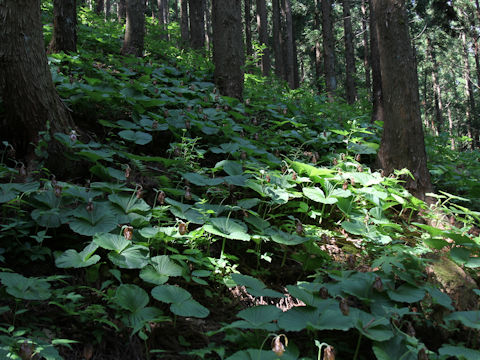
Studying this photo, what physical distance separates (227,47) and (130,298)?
212 inches

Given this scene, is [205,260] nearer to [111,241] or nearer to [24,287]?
[111,241]

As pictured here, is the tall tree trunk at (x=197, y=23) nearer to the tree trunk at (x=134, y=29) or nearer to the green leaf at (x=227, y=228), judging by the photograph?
the tree trunk at (x=134, y=29)

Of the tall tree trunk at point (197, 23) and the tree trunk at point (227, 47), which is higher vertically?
the tall tree trunk at point (197, 23)

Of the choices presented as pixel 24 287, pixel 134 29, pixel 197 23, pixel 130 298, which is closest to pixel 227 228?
pixel 130 298

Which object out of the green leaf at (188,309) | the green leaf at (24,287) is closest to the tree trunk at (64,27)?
the green leaf at (24,287)

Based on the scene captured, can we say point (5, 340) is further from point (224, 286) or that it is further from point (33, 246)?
point (224, 286)

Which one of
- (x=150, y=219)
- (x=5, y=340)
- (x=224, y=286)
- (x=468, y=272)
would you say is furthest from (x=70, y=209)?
(x=468, y=272)

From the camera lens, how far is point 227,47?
20.8 ft

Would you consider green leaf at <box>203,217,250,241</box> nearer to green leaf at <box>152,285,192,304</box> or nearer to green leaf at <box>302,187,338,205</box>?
green leaf at <box>152,285,192,304</box>

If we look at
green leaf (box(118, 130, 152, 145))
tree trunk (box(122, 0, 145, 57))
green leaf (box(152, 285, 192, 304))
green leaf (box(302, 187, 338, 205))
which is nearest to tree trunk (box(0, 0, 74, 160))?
green leaf (box(118, 130, 152, 145))

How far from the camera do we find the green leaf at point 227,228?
2.54m

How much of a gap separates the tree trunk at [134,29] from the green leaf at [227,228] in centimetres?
681

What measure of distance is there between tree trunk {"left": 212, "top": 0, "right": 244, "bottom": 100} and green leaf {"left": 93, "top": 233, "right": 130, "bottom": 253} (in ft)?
15.2

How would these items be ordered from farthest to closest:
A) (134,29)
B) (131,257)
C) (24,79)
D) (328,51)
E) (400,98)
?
(328,51)
(134,29)
(400,98)
(24,79)
(131,257)
